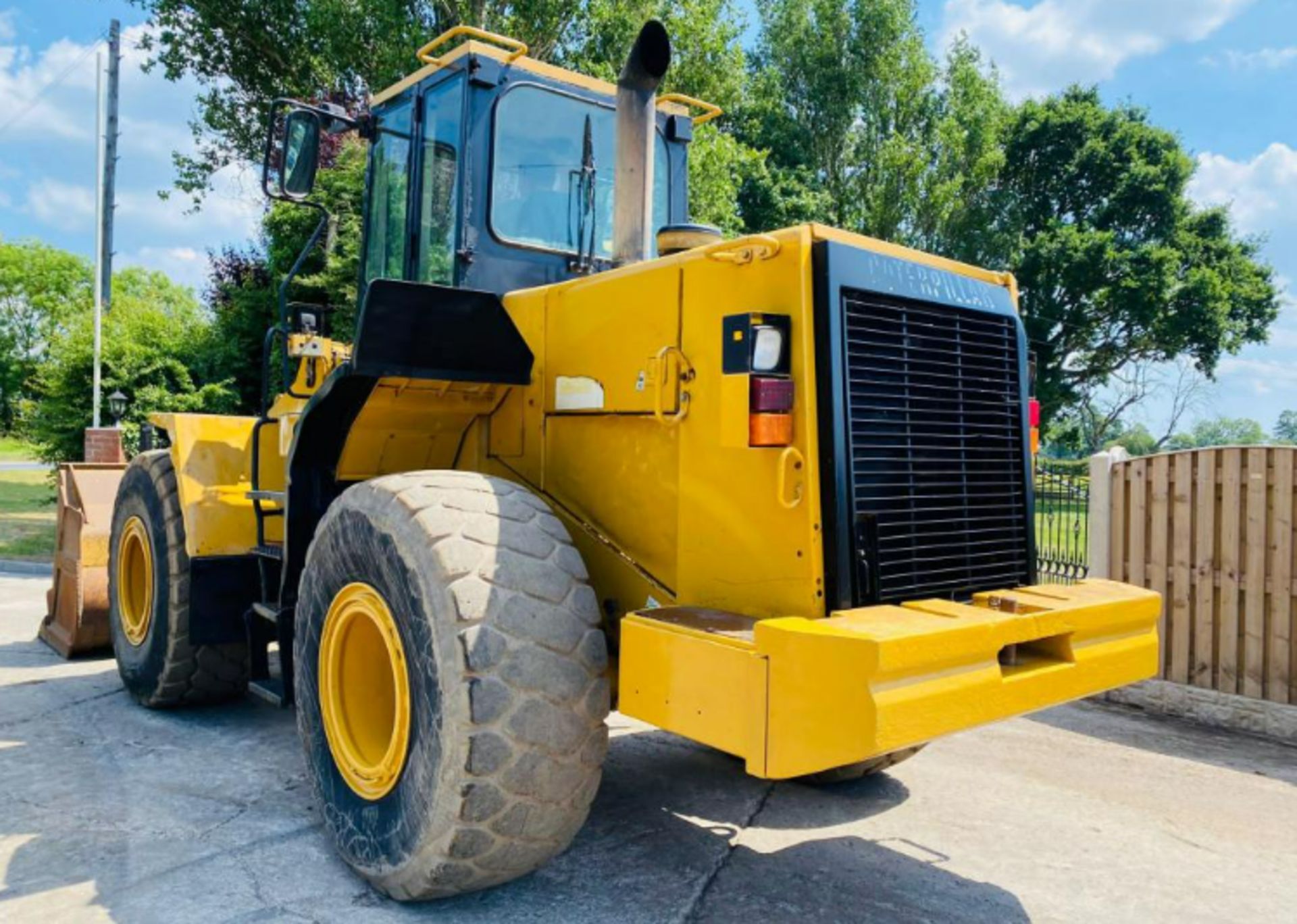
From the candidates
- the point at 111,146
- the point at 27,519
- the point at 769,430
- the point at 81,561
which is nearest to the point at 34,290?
the point at 111,146

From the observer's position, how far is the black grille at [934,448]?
10.0 feet

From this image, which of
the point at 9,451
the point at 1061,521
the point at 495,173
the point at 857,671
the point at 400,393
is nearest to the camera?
the point at 857,671

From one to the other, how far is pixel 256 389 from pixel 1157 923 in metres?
17.1

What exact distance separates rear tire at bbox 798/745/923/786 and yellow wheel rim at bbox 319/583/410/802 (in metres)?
1.80

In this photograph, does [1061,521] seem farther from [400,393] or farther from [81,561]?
[81,561]

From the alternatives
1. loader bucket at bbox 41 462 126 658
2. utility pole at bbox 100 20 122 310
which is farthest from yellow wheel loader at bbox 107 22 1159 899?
utility pole at bbox 100 20 122 310

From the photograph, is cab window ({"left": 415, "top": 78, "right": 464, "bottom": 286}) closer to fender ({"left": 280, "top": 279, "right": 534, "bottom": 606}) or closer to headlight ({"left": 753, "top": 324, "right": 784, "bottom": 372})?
fender ({"left": 280, "top": 279, "right": 534, "bottom": 606})

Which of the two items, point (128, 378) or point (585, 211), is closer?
point (585, 211)

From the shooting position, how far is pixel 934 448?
3.31 metres

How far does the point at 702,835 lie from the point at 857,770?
33.8 inches

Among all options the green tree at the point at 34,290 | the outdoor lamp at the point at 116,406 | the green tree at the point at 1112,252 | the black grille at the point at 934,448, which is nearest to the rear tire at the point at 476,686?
Answer: the black grille at the point at 934,448

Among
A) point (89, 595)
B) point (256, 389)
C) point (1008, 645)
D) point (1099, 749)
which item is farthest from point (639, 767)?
point (256, 389)

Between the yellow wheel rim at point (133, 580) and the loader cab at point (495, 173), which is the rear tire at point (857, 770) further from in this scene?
the yellow wheel rim at point (133, 580)

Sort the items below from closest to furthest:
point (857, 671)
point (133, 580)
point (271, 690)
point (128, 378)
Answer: point (857, 671), point (271, 690), point (133, 580), point (128, 378)
